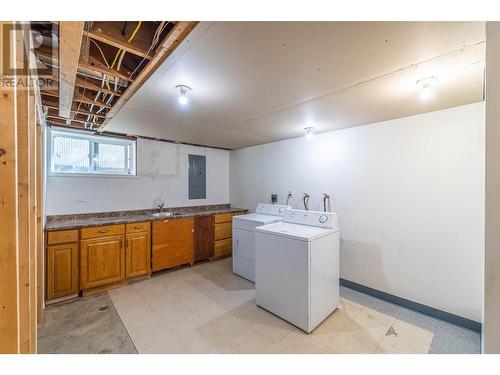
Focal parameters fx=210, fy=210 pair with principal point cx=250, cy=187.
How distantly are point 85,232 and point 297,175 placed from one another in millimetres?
2992

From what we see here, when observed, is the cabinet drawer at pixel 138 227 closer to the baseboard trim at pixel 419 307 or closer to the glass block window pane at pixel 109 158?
the glass block window pane at pixel 109 158

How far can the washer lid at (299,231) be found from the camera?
6.60 feet

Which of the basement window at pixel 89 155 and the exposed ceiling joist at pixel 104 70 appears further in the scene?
the basement window at pixel 89 155

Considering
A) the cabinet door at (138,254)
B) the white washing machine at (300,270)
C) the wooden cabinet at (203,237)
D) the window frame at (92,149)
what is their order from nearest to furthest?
1. the white washing machine at (300,270)
2. the window frame at (92,149)
3. the cabinet door at (138,254)
4. the wooden cabinet at (203,237)

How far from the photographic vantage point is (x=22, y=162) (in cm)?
108

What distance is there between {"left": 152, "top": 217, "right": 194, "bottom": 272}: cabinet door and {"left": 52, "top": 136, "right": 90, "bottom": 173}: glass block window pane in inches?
53.3

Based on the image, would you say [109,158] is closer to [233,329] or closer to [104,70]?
[104,70]

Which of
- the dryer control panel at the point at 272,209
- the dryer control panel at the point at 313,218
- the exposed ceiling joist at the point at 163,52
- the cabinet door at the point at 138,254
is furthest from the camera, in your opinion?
the dryer control panel at the point at 272,209

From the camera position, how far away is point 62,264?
7.96 feet

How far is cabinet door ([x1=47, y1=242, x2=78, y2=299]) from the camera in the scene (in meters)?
2.37

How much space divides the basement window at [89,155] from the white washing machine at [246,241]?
6.58 feet

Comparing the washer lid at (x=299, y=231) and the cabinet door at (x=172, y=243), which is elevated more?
the washer lid at (x=299, y=231)

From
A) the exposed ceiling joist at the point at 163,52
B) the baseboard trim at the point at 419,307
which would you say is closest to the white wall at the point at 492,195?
the exposed ceiling joist at the point at 163,52

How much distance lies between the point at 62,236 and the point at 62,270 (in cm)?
39
